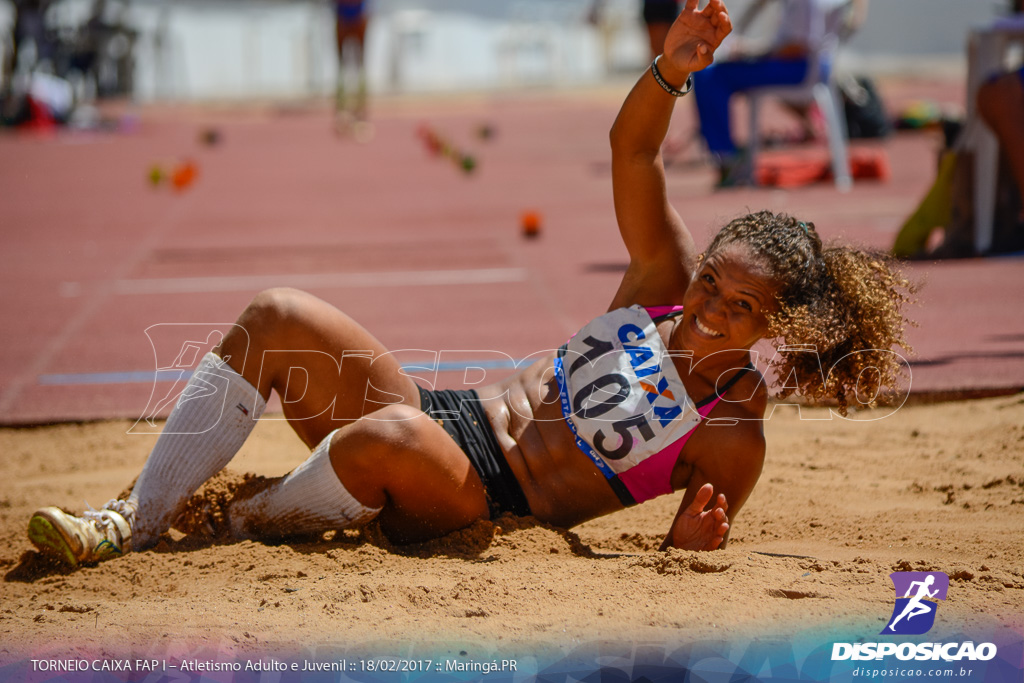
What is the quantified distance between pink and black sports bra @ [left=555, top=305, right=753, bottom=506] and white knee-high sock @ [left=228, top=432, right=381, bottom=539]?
1.91ft

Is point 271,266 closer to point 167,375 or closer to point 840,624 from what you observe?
point 167,375

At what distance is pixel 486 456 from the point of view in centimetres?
265

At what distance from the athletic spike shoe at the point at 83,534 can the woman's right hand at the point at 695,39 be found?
70.1 inches

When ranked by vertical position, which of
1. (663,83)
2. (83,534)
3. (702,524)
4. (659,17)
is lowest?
(83,534)

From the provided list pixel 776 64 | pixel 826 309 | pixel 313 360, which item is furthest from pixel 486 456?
pixel 776 64

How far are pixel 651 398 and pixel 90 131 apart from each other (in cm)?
1759

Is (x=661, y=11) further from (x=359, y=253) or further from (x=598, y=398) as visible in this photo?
(x=598, y=398)

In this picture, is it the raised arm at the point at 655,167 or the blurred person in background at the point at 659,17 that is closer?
the raised arm at the point at 655,167

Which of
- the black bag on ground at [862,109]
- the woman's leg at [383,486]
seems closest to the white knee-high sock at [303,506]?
the woman's leg at [383,486]

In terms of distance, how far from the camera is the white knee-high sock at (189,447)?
2.65 meters

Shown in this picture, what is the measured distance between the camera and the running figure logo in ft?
6.86

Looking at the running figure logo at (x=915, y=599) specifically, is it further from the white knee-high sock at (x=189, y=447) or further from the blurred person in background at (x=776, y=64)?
the blurred person in background at (x=776, y=64)

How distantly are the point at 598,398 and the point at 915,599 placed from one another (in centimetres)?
84

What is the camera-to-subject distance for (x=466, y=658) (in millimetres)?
2023
